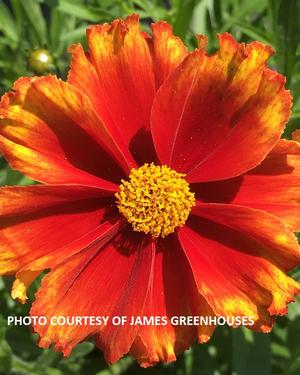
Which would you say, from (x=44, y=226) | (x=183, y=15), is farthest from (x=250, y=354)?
(x=183, y=15)

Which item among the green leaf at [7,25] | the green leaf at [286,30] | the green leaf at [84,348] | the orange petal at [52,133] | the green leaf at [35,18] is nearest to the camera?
the orange petal at [52,133]

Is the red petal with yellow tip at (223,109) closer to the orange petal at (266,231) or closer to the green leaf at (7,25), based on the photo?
the orange petal at (266,231)

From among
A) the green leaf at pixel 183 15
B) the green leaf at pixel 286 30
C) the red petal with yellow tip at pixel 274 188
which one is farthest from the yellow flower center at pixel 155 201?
the green leaf at pixel 183 15

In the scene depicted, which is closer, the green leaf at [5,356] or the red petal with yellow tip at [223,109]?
the red petal with yellow tip at [223,109]

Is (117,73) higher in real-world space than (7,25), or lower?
lower

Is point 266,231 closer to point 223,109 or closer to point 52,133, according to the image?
point 223,109

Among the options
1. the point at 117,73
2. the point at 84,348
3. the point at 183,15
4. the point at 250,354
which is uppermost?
the point at 183,15

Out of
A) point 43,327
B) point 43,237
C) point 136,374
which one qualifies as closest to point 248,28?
point 43,237

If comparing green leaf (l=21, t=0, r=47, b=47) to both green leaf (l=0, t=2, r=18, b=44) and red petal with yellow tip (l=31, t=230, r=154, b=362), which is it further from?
red petal with yellow tip (l=31, t=230, r=154, b=362)

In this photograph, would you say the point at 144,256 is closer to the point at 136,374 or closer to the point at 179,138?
the point at 179,138
